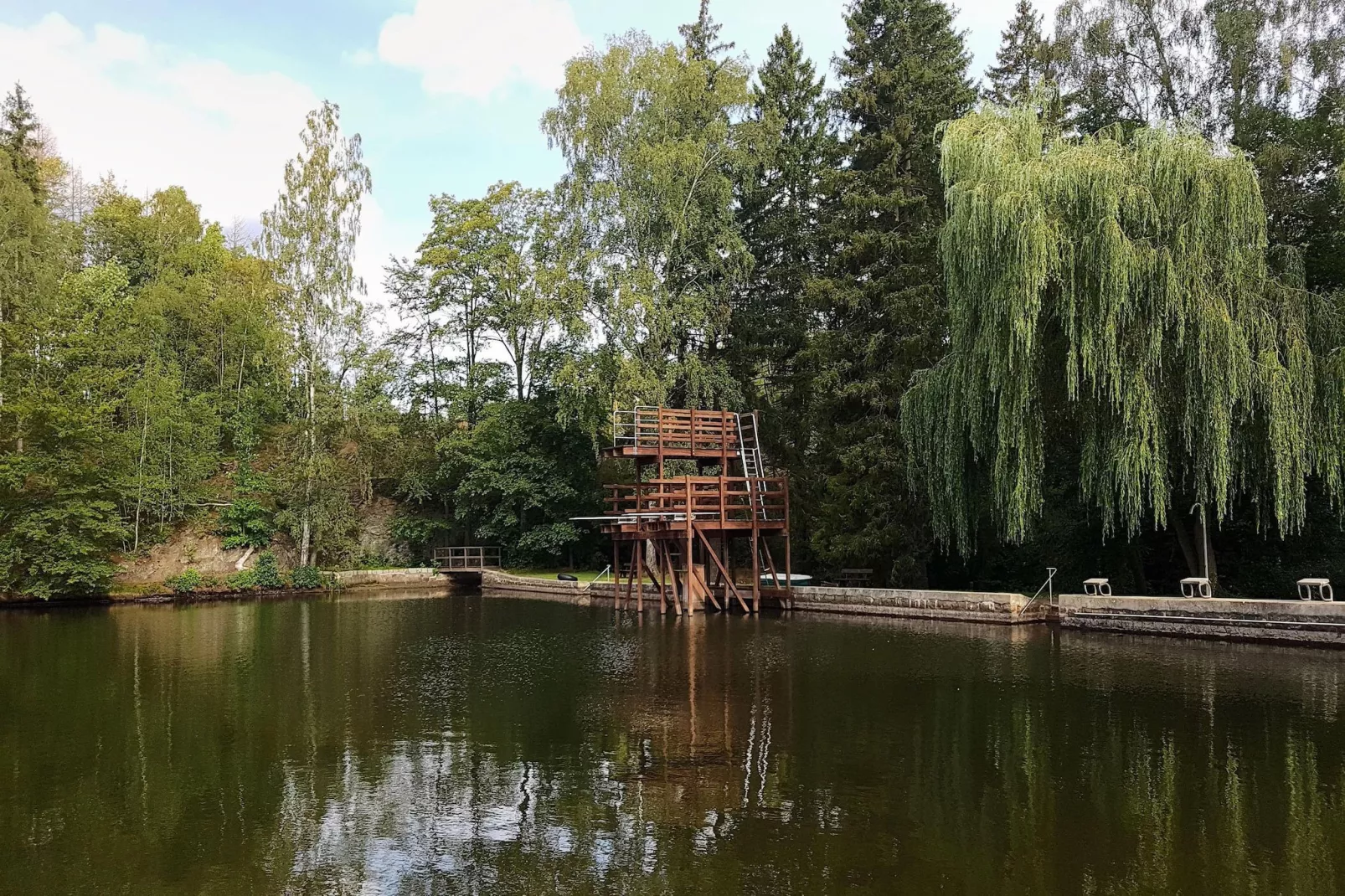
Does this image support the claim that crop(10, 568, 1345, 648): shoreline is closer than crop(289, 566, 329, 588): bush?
Yes

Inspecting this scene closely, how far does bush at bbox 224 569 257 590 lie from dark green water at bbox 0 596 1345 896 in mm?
14264

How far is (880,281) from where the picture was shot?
2344cm

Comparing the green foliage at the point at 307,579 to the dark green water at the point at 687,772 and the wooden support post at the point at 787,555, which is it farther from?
the wooden support post at the point at 787,555

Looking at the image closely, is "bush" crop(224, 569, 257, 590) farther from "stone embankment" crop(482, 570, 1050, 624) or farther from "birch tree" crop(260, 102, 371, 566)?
"stone embankment" crop(482, 570, 1050, 624)

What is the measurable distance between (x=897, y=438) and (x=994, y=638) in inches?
297

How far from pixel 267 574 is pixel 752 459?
17.6 metres

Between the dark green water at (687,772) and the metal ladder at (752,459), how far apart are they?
8.01 metres

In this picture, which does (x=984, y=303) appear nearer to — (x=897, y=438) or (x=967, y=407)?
(x=967, y=407)

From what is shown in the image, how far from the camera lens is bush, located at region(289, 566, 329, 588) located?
3084 cm

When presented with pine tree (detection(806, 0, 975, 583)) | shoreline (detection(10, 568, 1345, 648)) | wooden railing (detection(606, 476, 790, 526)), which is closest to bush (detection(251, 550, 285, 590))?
shoreline (detection(10, 568, 1345, 648))

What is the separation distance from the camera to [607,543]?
35375mm

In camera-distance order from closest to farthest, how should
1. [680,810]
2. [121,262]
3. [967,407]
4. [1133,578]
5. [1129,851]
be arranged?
[1129,851] < [680,810] < [967,407] < [1133,578] < [121,262]

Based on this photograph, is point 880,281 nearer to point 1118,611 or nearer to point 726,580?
point 726,580

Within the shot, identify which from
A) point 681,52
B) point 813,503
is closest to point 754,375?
point 813,503
